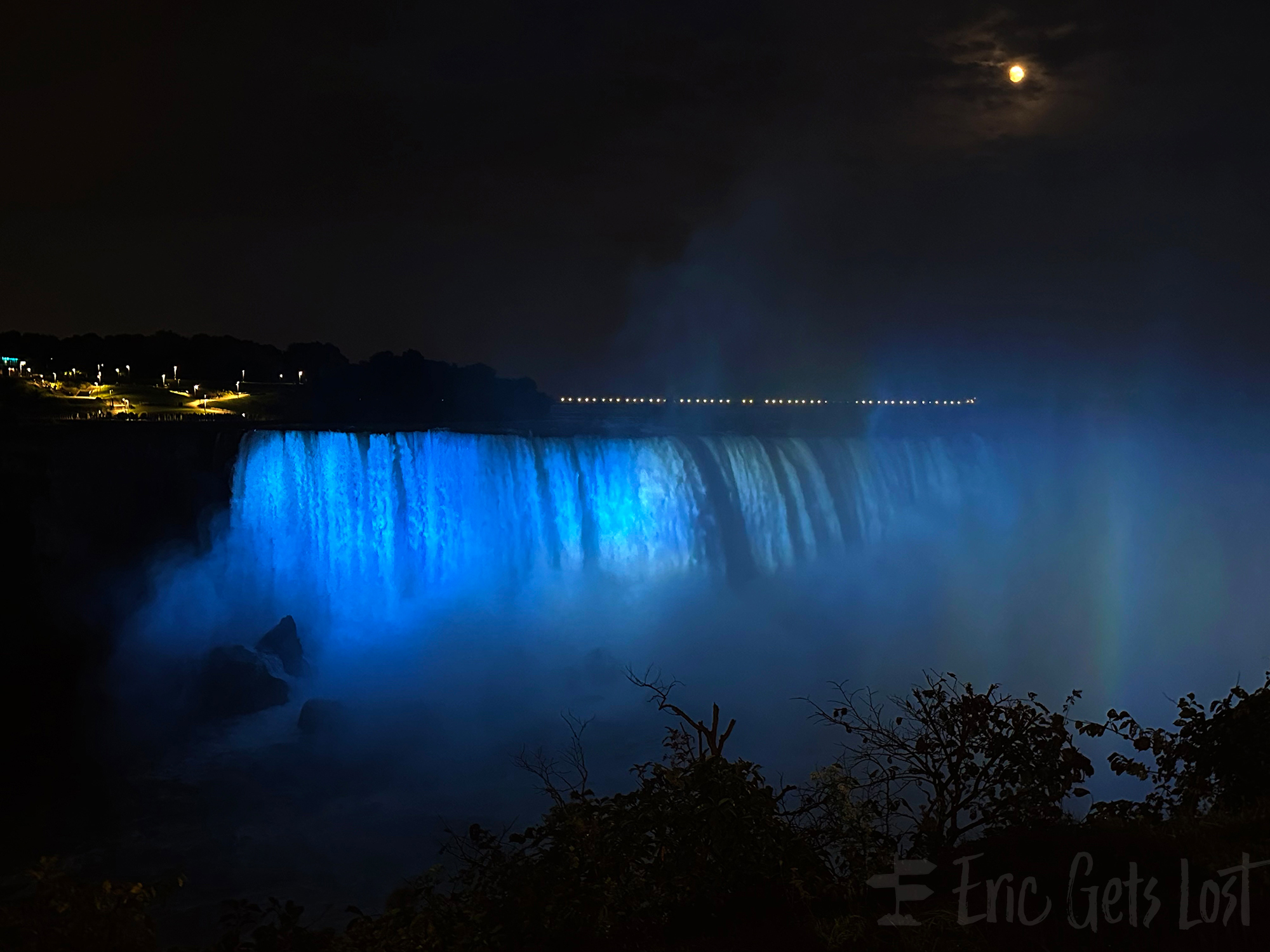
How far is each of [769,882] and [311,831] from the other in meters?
11.1

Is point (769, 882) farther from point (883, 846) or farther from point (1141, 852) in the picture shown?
point (1141, 852)

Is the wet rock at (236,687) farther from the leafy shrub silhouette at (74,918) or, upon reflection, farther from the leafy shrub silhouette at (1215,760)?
the leafy shrub silhouette at (1215,760)

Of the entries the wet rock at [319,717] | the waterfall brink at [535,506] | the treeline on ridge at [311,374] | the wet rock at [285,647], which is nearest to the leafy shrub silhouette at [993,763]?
the wet rock at [319,717]

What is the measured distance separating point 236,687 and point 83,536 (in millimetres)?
7242

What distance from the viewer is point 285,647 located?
2088cm

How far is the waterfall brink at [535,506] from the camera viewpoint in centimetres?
2283

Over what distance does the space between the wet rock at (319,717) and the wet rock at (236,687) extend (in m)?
1.41

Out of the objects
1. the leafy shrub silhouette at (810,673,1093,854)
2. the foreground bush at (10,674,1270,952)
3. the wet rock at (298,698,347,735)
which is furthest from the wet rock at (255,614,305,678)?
the leafy shrub silhouette at (810,673,1093,854)

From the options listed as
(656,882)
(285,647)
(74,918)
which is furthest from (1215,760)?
(285,647)

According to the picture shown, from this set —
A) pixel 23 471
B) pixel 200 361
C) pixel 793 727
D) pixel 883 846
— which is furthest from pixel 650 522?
pixel 200 361

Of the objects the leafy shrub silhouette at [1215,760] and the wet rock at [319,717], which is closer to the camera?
the leafy shrub silhouette at [1215,760]

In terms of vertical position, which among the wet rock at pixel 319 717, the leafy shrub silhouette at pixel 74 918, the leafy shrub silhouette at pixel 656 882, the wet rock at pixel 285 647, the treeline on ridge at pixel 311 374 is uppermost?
the treeline on ridge at pixel 311 374

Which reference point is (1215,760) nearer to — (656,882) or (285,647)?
(656,882)

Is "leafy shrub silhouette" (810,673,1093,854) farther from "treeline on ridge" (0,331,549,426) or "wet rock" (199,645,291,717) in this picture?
"treeline on ridge" (0,331,549,426)
